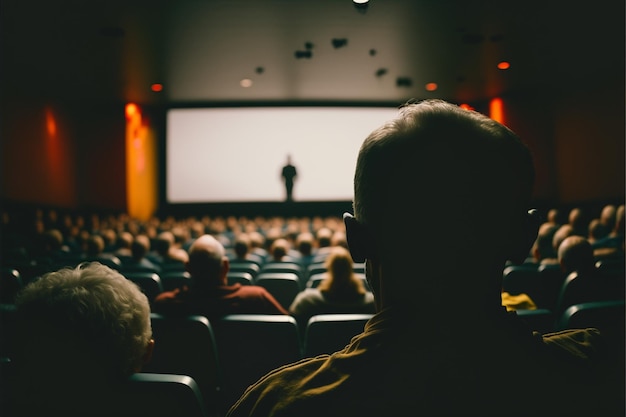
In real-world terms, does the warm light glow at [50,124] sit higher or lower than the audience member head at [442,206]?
higher

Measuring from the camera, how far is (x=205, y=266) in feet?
8.86

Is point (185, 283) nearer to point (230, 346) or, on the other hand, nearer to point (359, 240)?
point (230, 346)

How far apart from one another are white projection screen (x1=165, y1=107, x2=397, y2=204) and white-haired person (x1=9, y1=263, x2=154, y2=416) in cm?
1397

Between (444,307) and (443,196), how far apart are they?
17 centimetres

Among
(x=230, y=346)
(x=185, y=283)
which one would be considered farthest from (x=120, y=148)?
(x=230, y=346)

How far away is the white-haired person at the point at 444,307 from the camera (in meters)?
0.69

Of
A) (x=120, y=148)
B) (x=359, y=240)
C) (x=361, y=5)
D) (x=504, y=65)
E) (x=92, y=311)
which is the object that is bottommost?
(x=92, y=311)

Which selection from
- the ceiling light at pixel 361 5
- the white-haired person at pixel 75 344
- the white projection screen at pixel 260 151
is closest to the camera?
the white-haired person at pixel 75 344

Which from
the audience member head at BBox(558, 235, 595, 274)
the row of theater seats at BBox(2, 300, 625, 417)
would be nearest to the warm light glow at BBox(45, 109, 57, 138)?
the row of theater seats at BBox(2, 300, 625, 417)

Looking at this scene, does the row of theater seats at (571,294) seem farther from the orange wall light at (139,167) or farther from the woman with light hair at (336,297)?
the orange wall light at (139,167)

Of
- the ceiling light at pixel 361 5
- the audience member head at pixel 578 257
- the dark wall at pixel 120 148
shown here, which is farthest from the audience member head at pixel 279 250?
the dark wall at pixel 120 148

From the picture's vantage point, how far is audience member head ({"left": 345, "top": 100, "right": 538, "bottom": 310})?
753mm

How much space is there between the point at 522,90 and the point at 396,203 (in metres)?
13.1

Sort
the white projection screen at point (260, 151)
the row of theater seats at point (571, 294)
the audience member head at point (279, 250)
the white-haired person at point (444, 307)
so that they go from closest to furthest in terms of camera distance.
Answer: the white-haired person at point (444, 307) < the row of theater seats at point (571, 294) < the audience member head at point (279, 250) < the white projection screen at point (260, 151)
